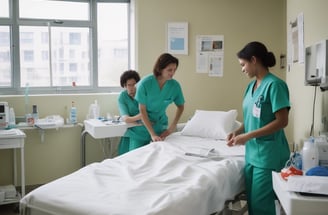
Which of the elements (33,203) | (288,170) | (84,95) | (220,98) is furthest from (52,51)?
(288,170)

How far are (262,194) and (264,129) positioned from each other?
41 cm

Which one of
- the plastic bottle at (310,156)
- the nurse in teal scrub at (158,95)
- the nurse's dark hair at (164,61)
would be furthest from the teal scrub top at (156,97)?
the plastic bottle at (310,156)

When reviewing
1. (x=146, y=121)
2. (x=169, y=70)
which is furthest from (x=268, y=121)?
(x=146, y=121)

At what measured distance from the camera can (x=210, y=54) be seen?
4.17m

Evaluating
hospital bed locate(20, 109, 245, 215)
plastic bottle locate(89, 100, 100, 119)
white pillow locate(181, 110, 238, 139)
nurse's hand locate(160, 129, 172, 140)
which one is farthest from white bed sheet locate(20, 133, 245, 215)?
plastic bottle locate(89, 100, 100, 119)

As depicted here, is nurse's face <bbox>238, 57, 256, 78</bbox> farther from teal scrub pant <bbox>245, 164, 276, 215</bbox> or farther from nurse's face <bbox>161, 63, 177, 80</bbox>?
nurse's face <bbox>161, 63, 177, 80</bbox>

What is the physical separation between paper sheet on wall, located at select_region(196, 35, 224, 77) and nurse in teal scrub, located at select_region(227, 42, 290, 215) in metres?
1.80

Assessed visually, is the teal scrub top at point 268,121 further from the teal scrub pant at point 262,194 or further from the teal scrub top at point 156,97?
the teal scrub top at point 156,97

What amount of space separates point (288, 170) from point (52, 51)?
10.4ft

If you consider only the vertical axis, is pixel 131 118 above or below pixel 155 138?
above

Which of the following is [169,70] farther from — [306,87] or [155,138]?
[306,87]

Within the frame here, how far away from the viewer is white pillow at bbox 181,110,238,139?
3.48m

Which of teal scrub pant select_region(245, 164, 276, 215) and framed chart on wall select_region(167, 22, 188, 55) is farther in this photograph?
framed chart on wall select_region(167, 22, 188, 55)

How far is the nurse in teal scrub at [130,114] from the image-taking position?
3492mm
